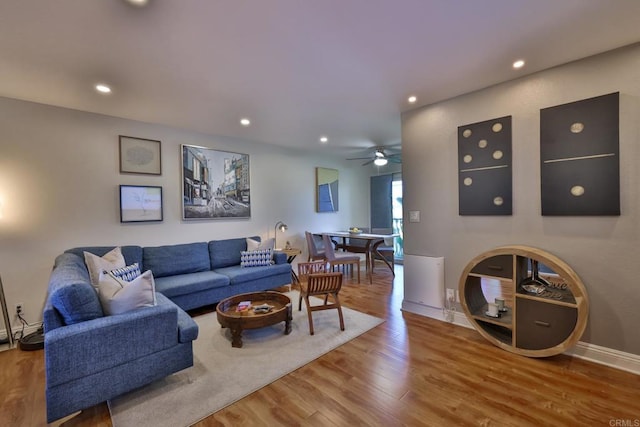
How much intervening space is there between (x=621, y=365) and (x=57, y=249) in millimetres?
5744

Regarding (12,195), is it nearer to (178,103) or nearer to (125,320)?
(178,103)

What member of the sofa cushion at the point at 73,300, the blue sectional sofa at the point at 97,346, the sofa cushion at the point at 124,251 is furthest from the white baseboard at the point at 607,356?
the sofa cushion at the point at 124,251

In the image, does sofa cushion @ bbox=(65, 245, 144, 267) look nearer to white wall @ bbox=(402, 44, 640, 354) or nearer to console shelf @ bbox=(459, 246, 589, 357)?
white wall @ bbox=(402, 44, 640, 354)

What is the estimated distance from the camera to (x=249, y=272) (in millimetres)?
3893

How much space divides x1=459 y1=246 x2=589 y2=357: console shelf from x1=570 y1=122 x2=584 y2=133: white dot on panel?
1.10m

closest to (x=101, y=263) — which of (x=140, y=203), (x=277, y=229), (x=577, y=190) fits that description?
(x=140, y=203)

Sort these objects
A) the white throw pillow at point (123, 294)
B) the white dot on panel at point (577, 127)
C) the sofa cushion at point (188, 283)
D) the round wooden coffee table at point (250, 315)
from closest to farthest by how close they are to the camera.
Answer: the white throw pillow at point (123, 294) < the white dot on panel at point (577, 127) < the round wooden coffee table at point (250, 315) < the sofa cushion at point (188, 283)

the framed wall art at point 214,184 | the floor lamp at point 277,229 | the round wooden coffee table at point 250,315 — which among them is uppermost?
the framed wall art at point 214,184

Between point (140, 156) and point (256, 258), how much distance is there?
86.4 inches

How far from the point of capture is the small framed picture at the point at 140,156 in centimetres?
357

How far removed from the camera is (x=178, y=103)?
312 centimetres

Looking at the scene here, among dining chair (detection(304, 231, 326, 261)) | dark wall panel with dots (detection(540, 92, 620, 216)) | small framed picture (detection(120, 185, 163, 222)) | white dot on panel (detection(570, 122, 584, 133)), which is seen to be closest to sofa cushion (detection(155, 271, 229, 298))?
small framed picture (detection(120, 185, 163, 222))

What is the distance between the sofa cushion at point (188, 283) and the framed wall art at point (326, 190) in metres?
2.93

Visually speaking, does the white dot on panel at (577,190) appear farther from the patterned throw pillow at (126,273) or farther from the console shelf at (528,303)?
the patterned throw pillow at (126,273)
